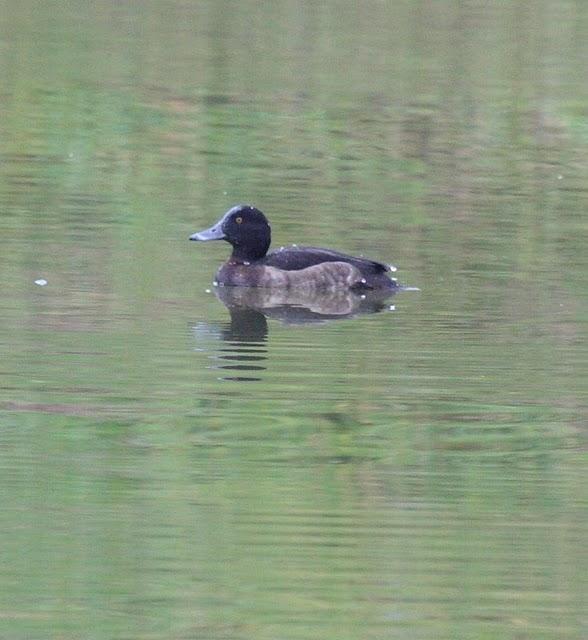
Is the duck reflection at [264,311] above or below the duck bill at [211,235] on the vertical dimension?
below

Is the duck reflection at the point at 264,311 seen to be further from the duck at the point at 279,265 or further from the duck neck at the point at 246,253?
the duck neck at the point at 246,253

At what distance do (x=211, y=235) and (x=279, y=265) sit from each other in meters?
0.60

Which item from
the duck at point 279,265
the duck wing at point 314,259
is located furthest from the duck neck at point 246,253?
the duck wing at point 314,259

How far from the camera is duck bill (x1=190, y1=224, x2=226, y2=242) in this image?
1372cm

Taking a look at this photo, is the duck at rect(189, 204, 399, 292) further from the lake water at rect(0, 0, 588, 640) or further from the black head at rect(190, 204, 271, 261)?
the lake water at rect(0, 0, 588, 640)

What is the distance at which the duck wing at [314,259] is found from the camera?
42.9 feet

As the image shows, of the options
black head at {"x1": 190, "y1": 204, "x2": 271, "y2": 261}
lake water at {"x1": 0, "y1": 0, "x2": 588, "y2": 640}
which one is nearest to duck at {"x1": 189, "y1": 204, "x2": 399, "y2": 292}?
black head at {"x1": 190, "y1": 204, "x2": 271, "y2": 261}

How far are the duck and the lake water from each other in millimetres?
248

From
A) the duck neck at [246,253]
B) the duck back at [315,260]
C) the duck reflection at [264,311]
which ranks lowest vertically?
the duck reflection at [264,311]

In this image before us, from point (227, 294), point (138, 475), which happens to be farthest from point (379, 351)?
point (138, 475)

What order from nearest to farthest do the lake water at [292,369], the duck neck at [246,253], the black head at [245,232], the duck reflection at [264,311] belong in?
1. the lake water at [292,369]
2. the duck reflection at [264,311]
3. the duck neck at [246,253]
4. the black head at [245,232]

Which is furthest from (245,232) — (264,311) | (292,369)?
(292,369)

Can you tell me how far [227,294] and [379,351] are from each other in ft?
7.27

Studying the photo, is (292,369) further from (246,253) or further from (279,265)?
Answer: (246,253)
